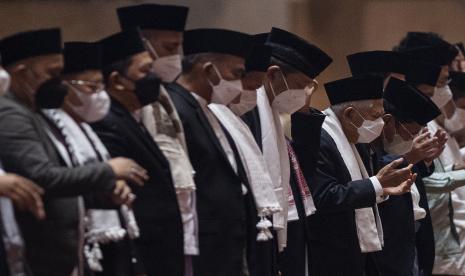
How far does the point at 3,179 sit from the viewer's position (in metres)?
5.11

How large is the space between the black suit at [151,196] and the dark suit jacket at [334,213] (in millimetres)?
1796

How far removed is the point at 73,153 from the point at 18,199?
0.42 metres

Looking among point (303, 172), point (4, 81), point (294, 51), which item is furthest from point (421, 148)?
point (4, 81)

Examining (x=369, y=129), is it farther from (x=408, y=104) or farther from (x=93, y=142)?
(x=93, y=142)

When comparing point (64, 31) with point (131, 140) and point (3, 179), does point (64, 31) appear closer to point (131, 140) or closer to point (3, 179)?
Result: point (131, 140)

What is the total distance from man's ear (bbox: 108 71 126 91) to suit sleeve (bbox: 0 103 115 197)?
0.76 metres

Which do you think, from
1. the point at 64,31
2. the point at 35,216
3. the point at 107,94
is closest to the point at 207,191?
the point at 107,94

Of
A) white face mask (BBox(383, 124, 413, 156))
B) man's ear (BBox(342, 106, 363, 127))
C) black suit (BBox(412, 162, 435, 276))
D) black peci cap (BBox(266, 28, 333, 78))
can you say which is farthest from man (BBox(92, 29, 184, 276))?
black suit (BBox(412, 162, 435, 276))

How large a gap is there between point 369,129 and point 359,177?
0.31 m

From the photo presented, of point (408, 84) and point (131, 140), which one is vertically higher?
point (131, 140)

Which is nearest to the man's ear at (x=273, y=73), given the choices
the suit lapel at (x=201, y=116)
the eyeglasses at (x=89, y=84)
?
the suit lapel at (x=201, y=116)

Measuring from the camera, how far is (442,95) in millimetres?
10031

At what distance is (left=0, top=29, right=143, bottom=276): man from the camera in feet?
17.2

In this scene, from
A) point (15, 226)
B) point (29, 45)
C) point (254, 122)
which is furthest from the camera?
point (254, 122)
